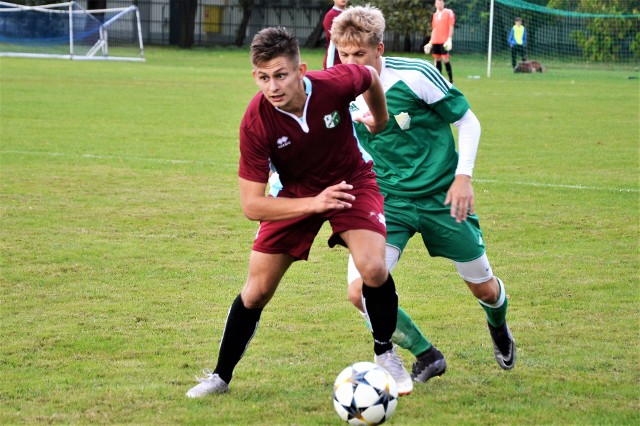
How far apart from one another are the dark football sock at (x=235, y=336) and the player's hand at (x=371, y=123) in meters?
1.04

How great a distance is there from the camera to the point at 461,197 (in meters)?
4.80

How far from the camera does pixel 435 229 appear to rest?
5.09m

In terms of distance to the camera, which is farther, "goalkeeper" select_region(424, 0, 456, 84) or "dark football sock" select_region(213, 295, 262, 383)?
"goalkeeper" select_region(424, 0, 456, 84)

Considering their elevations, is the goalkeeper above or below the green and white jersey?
above

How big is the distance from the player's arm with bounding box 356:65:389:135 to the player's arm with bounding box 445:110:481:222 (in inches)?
16.1

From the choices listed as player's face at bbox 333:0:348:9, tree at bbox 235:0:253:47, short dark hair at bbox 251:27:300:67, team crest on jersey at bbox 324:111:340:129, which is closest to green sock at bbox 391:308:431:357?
team crest on jersey at bbox 324:111:340:129

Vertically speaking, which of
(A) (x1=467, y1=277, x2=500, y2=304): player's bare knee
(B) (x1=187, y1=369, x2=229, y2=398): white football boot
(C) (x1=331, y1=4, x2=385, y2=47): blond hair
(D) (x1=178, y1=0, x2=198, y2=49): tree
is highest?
(D) (x1=178, y1=0, x2=198, y2=49): tree

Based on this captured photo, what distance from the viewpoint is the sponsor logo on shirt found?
441 cm

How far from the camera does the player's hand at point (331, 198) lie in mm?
4215

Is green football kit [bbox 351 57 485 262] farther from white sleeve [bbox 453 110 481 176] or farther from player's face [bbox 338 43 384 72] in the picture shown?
player's face [bbox 338 43 384 72]

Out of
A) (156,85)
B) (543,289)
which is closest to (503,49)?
(156,85)

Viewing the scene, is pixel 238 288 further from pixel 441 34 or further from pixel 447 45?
pixel 441 34

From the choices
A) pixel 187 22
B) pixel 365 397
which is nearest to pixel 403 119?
pixel 365 397

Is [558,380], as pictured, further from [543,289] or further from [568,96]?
[568,96]
